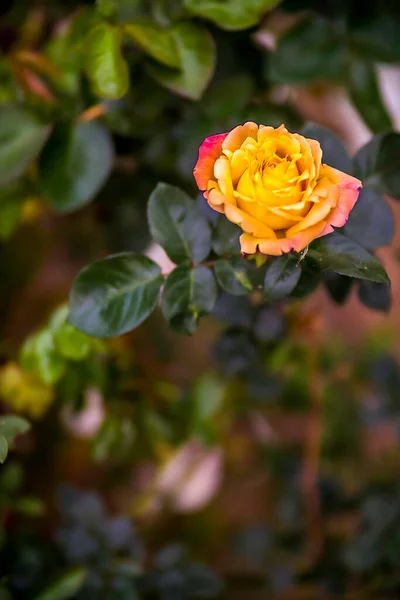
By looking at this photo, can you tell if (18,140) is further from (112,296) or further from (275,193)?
(275,193)

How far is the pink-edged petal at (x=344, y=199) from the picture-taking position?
0.35m

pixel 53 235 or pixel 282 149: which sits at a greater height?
pixel 282 149

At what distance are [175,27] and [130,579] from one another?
1.88 feet

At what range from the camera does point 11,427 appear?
43 cm

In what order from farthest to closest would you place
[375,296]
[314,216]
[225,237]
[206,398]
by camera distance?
[206,398]
[375,296]
[225,237]
[314,216]

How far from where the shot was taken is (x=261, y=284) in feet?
1.41

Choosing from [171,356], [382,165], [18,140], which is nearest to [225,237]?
[382,165]

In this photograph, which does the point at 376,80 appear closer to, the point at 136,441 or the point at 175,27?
the point at 175,27

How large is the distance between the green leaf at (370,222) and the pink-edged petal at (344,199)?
10cm

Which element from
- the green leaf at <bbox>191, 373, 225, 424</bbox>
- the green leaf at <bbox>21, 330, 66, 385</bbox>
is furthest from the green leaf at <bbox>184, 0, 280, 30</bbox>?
the green leaf at <bbox>191, 373, 225, 424</bbox>

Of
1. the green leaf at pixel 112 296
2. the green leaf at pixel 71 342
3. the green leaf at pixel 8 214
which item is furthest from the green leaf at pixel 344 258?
the green leaf at pixel 8 214

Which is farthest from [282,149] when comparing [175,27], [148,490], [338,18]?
[148,490]

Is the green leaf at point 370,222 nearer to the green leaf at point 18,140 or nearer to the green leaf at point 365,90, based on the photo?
the green leaf at point 365,90

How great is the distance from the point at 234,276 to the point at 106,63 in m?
0.21
